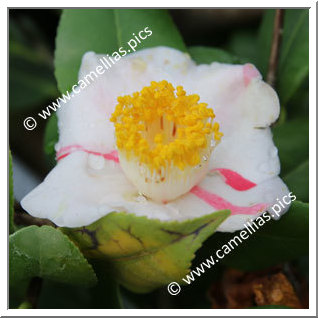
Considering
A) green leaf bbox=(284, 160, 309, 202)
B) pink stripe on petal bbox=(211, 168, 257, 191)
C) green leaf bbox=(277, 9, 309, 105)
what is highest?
green leaf bbox=(277, 9, 309, 105)

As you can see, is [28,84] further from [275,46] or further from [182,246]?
[182,246]

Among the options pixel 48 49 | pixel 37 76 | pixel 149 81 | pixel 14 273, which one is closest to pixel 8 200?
pixel 14 273

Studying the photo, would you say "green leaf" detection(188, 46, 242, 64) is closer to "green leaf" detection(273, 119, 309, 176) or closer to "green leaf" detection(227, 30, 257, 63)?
"green leaf" detection(273, 119, 309, 176)

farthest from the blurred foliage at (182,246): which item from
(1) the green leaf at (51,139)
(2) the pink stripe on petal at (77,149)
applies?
(2) the pink stripe on petal at (77,149)

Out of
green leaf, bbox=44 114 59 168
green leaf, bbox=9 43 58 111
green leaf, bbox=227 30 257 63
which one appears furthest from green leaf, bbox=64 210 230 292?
green leaf, bbox=9 43 58 111

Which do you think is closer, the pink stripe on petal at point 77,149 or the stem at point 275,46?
the pink stripe on petal at point 77,149

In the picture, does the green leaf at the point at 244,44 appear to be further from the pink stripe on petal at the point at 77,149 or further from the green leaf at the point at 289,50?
the pink stripe on petal at the point at 77,149

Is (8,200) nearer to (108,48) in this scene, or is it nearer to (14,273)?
(14,273)
